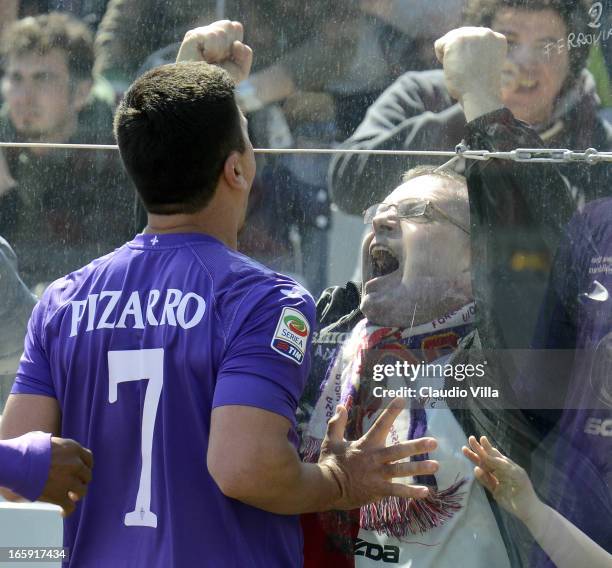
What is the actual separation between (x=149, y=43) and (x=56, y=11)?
262mm

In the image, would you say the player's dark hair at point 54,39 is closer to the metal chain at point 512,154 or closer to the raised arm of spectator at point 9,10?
the raised arm of spectator at point 9,10

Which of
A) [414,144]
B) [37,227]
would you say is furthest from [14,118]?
[414,144]

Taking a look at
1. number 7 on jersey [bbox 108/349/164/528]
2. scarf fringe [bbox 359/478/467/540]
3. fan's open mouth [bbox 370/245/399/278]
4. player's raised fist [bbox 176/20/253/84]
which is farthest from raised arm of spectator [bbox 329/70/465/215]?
number 7 on jersey [bbox 108/349/164/528]

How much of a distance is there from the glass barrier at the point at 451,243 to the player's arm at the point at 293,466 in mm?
496

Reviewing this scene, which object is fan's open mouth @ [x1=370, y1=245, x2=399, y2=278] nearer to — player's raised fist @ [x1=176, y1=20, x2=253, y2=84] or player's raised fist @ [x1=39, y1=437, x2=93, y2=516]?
player's raised fist @ [x1=176, y1=20, x2=253, y2=84]

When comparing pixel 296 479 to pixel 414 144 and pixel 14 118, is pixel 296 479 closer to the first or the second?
pixel 414 144

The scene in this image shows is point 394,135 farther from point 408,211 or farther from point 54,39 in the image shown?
point 54,39

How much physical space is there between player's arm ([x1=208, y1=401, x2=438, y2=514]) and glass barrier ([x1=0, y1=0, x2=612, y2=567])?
50 cm

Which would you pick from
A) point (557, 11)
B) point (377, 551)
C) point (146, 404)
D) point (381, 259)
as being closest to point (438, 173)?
point (381, 259)

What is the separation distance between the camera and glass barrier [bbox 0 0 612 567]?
2.34 meters

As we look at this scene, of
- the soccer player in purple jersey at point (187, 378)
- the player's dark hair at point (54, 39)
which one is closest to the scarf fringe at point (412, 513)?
the soccer player in purple jersey at point (187, 378)

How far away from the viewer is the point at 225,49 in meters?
2.58

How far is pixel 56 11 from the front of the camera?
268 centimetres

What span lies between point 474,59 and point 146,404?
1176mm
